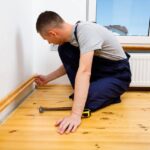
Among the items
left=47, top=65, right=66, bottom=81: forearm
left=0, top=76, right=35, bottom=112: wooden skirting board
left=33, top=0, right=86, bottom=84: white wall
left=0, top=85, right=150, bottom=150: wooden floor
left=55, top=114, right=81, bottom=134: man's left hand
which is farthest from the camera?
left=33, top=0, right=86, bottom=84: white wall

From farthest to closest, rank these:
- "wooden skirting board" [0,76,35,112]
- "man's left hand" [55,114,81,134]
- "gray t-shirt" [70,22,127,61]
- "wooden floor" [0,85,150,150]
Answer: "gray t-shirt" [70,22,127,61]
"wooden skirting board" [0,76,35,112]
"man's left hand" [55,114,81,134]
"wooden floor" [0,85,150,150]

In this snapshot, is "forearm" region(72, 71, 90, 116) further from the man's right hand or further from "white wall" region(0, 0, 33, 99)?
the man's right hand

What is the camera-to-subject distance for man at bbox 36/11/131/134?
1381 mm

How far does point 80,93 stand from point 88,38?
32cm

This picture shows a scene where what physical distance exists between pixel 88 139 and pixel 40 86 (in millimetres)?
1052

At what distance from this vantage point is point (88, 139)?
3.81 ft

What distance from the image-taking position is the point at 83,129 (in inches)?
50.5

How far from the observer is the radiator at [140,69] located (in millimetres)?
2084

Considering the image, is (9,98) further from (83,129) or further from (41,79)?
(41,79)

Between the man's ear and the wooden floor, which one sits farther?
the man's ear

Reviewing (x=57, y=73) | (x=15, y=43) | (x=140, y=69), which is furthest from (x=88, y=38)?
(x=140, y=69)

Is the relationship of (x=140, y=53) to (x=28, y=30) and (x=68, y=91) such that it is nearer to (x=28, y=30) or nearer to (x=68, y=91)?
(x=68, y=91)

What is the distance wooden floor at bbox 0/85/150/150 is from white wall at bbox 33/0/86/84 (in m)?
0.42

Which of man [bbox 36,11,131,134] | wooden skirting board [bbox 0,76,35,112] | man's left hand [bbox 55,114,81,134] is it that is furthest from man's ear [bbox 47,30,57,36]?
man's left hand [bbox 55,114,81,134]
